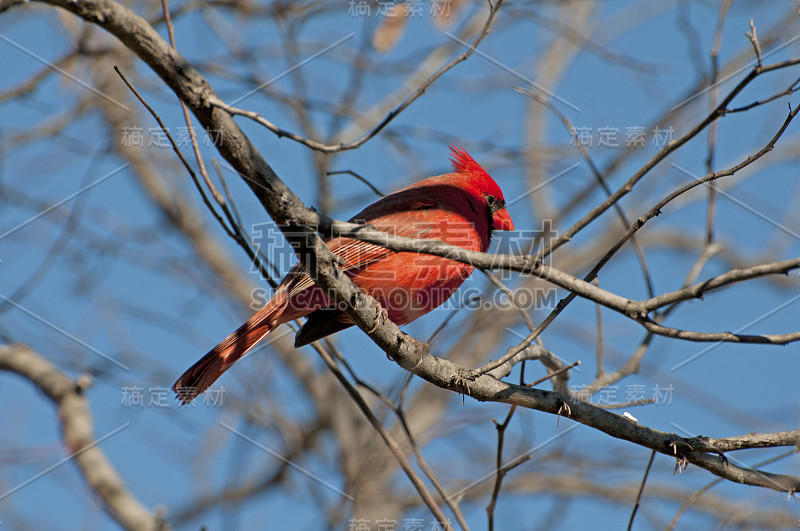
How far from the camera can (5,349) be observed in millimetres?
4051

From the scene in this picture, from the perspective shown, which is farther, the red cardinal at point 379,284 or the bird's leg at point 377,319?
the red cardinal at point 379,284

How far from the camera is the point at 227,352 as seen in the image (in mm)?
3598

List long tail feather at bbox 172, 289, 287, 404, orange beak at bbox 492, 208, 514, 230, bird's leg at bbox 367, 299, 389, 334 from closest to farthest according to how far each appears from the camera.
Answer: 1. bird's leg at bbox 367, 299, 389, 334
2. long tail feather at bbox 172, 289, 287, 404
3. orange beak at bbox 492, 208, 514, 230

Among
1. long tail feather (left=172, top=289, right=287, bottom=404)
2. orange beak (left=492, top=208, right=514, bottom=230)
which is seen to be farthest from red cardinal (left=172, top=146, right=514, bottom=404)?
orange beak (left=492, top=208, right=514, bottom=230)

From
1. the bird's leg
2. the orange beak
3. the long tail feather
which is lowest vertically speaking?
the bird's leg

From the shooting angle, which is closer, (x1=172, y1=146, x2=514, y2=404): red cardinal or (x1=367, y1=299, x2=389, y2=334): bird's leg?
(x1=367, y1=299, x2=389, y2=334): bird's leg

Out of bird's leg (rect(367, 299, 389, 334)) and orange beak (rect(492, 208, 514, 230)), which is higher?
orange beak (rect(492, 208, 514, 230))

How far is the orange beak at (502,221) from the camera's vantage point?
445 cm

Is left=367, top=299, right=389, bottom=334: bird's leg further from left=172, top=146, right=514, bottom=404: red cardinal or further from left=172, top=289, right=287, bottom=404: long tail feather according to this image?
left=172, top=289, right=287, bottom=404: long tail feather

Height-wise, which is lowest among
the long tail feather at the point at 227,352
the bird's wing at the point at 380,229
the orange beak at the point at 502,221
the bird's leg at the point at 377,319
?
the bird's leg at the point at 377,319

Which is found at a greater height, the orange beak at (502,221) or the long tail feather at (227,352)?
the orange beak at (502,221)

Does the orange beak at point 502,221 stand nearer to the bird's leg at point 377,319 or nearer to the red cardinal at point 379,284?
the red cardinal at point 379,284

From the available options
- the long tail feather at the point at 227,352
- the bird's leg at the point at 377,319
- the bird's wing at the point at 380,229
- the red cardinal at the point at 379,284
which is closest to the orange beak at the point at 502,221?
the red cardinal at the point at 379,284

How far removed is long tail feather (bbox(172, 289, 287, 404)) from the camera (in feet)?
11.5
